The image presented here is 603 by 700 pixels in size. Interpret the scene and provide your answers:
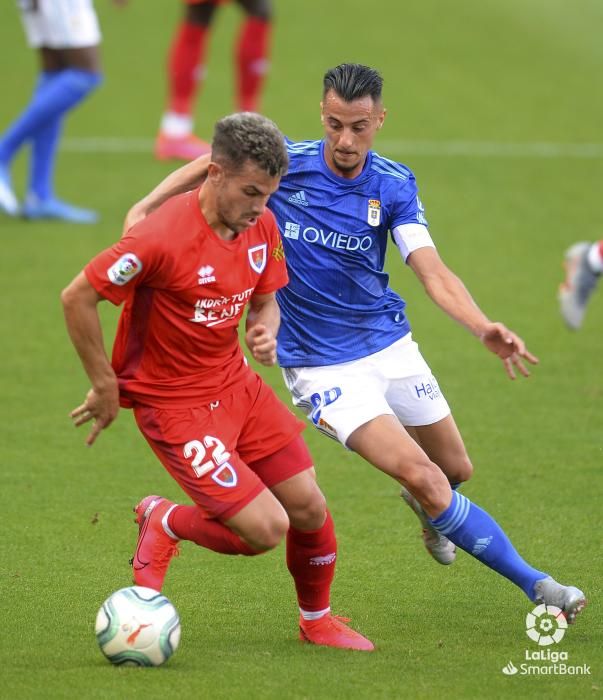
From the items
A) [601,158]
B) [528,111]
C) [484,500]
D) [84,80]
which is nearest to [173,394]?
[484,500]

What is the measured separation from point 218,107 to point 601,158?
13.8ft

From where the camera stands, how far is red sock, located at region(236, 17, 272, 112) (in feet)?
41.7

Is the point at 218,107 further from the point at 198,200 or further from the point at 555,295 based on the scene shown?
the point at 198,200

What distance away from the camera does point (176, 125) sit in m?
12.9

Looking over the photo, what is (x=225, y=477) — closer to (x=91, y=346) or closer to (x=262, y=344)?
(x=262, y=344)

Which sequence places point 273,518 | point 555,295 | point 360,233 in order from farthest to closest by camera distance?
point 555,295, point 360,233, point 273,518

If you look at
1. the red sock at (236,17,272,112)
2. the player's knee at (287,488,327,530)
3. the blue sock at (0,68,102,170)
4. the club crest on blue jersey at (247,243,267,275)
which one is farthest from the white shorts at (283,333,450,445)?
the red sock at (236,17,272,112)

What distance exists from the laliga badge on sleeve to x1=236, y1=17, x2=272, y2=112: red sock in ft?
28.2

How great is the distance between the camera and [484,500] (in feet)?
21.6

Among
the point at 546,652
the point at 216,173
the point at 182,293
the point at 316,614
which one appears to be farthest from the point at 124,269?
the point at 546,652

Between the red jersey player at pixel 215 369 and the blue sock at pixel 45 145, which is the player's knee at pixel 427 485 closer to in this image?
the red jersey player at pixel 215 369

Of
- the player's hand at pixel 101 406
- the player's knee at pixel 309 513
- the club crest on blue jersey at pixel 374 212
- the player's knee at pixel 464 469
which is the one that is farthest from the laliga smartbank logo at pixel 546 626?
the player's hand at pixel 101 406

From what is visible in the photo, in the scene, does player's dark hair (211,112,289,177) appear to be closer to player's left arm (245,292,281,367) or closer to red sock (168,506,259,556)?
player's left arm (245,292,281,367)

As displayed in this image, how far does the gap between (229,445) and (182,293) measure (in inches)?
22.4
